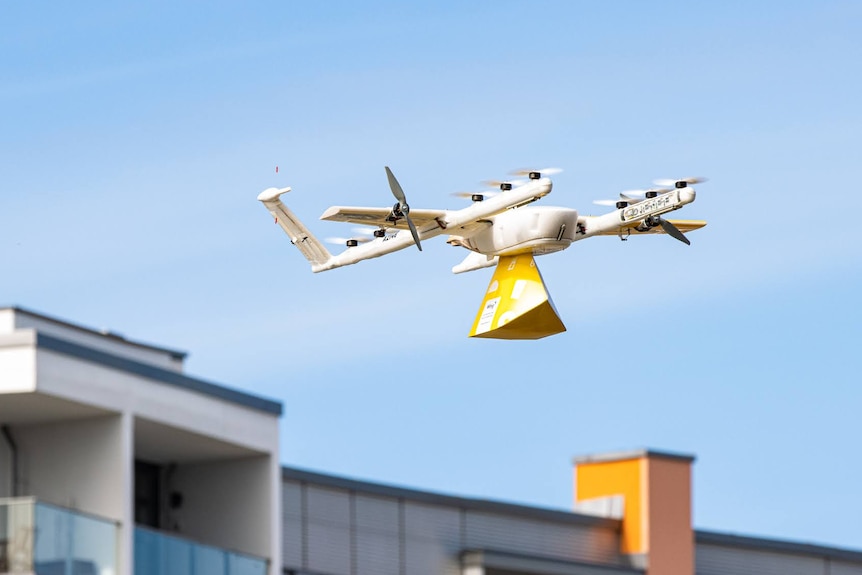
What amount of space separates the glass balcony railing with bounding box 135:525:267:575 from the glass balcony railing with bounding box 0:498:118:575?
4.22ft

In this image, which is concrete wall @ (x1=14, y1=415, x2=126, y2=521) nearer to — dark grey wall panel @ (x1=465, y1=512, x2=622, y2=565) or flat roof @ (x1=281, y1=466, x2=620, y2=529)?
flat roof @ (x1=281, y1=466, x2=620, y2=529)

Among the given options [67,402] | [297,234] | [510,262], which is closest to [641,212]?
[510,262]

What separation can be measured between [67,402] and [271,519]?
750 cm

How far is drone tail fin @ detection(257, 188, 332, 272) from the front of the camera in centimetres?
4862

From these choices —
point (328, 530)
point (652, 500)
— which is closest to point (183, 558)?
point (328, 530)

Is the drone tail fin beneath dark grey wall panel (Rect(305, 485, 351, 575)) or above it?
above

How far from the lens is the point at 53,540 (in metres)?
53.1

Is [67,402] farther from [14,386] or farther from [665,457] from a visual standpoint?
[665,457]

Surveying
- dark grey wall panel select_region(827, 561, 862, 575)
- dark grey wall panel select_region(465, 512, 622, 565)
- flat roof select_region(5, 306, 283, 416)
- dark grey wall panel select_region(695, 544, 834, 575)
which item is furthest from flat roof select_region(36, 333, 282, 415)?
dark grey wall panel select_region(827, 561, 862, 575)

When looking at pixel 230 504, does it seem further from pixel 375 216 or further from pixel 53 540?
pixel 375 216

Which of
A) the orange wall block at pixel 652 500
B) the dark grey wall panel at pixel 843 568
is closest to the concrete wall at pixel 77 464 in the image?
the orange wall block at pixel 652 500

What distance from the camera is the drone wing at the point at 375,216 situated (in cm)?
4422

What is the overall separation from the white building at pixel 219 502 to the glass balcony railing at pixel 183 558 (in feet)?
0.14

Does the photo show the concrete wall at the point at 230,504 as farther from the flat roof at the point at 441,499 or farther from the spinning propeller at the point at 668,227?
the spinning propeller at the point at 668,227
